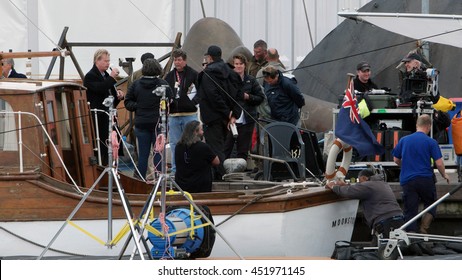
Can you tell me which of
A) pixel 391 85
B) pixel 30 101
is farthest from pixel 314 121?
pixel 30 101

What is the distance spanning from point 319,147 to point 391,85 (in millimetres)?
5634

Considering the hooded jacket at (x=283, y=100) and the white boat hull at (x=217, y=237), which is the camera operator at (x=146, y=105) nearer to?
the hooded jacket at (x=283, y=100)

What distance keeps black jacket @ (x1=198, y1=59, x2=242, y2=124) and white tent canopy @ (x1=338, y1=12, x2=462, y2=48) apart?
1499 mm

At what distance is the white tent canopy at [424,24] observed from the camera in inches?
705

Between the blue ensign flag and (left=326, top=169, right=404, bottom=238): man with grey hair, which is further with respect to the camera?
the blue ensign flag

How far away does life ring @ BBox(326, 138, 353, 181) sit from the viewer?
1698 cm

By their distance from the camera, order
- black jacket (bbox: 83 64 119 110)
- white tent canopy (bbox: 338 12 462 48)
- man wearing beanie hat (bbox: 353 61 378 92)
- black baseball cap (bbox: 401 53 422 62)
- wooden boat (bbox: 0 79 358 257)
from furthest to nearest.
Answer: man wearing beanie hat (bbox: 353 61 378 92)
black baseball cap (bbox: 401 53 422 62)
black jacket (bbox: 83 64 119 110)
white tent canopy (bbox: 338 12 462 48)
wooden boat (bbox: 0 79 358 257)

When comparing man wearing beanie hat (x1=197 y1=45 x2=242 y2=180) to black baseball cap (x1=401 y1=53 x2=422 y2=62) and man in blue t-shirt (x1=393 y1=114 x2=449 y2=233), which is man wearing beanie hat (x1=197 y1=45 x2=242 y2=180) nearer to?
black baseball cap (x1=401 y1=53 x2=422 y2=62)

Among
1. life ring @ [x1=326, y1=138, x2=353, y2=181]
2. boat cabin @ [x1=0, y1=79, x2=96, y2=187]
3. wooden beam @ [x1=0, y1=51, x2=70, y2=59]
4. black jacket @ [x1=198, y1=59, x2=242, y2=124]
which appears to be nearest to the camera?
boat cabin @ [x1=0, y1=79, x2=96, y2=187]

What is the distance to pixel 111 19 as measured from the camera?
76.4 feet

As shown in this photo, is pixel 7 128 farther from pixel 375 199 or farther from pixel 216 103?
pixel 375 199

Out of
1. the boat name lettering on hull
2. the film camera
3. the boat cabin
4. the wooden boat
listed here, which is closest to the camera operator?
the boat cabin

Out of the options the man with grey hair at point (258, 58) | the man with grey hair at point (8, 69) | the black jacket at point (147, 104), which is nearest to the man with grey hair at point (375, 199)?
the black jacket at point (147, 104)

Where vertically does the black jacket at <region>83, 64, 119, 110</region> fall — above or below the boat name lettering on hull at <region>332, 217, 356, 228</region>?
above
